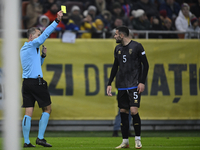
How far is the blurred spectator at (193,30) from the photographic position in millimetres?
10461

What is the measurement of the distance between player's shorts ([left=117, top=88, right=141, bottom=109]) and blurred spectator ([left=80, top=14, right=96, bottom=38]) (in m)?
4.36

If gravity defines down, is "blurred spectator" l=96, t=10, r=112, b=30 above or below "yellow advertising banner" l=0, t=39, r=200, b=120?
above

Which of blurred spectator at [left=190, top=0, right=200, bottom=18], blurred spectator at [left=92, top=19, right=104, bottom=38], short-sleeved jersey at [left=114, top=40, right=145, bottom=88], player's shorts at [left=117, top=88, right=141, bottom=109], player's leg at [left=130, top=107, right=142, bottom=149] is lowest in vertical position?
player's leg at [left=130, top=107, right=142, bottom=149]

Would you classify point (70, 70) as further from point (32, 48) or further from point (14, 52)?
point (14, 52)

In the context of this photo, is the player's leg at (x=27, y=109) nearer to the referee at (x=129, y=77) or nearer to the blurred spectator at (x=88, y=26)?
the referee at (x=129, y=77)

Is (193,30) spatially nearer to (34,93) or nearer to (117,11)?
(117,11)

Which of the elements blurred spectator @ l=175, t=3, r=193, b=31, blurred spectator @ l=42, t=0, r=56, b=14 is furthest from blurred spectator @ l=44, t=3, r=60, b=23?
blurred spectator @ l=175, t=3, r=193, b=31

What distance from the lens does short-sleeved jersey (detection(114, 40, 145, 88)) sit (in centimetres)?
608

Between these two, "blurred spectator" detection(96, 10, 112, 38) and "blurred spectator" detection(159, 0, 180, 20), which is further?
"blurred spectator" detection(159, 0, 180, 20)

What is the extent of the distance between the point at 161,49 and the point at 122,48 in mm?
4152

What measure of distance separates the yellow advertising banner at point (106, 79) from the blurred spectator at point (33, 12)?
43.3 inches

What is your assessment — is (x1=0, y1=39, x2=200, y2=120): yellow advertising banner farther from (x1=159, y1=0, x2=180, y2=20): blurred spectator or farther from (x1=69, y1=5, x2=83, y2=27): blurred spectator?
(x1=159, y1=0, x2=180, y2=20): blurred spectator

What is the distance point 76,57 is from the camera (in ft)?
32.8

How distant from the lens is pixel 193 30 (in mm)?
11125
